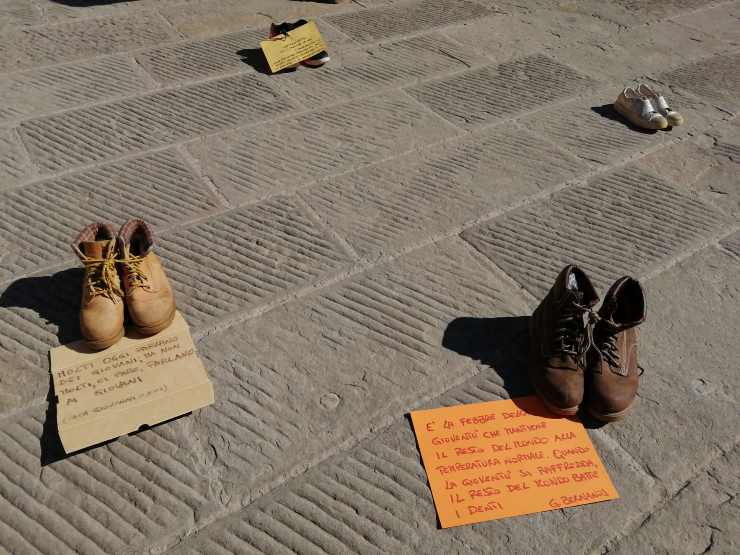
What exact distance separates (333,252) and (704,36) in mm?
4335

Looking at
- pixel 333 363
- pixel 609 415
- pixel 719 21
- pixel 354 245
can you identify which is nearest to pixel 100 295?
pixel 333 363

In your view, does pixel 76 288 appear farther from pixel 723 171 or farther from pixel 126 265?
pixel 723 171

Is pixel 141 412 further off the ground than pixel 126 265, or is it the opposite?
pixel 126 265

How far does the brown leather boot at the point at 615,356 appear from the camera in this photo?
2.33 meters

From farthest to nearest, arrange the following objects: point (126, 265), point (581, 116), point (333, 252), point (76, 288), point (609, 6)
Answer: point (609, 6), point (581, 116), point (333, 252), point (76, 288), point (126, 265)

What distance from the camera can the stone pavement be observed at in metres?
2.10

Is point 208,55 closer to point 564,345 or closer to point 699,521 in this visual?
point 564,345

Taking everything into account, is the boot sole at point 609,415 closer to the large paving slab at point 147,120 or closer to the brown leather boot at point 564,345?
the brown leather boot at point 564,345

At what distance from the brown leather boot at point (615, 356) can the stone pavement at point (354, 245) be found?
110 mm

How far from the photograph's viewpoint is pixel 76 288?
2.79 meters

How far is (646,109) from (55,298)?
11.8 ft

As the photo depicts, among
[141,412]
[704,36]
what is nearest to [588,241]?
[141,412]

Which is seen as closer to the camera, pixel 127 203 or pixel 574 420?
pixel 574 420

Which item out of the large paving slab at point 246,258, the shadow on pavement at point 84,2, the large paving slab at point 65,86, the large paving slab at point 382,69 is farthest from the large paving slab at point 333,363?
the shadow on pavement at point 84,2
